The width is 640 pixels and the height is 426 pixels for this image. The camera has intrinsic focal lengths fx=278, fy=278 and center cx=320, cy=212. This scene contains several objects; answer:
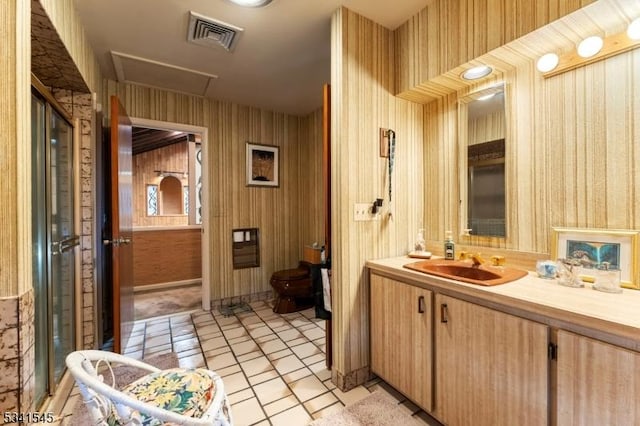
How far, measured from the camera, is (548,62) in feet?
Answer: 5.07

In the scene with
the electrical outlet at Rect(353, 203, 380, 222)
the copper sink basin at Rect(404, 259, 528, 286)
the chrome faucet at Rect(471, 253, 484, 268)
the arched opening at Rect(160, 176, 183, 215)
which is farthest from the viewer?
the arched opening at Rect(160, 176, 183, 215)

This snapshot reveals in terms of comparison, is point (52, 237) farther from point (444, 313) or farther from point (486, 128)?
point (486, 128)

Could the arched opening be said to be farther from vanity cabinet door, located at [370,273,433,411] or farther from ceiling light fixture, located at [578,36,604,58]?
ceiling light fixture, located at [578,36,604,58]

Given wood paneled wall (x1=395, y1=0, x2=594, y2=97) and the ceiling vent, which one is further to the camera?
the ceiling vent

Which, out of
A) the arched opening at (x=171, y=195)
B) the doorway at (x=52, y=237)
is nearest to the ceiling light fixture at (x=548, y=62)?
the doorway at (x=52, y=237)

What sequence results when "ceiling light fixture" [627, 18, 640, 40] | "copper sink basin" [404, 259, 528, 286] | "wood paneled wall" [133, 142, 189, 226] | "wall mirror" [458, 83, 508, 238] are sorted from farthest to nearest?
"wood paneled wall" [133, 142, 189, 226] → "wall mirror" [458, 83, 508, 238] → "copper sink basin" [404, 259, 528, 286] → "ceiling light fixture" [627, 18, 640, 40]

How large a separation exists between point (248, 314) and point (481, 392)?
254 centimetres

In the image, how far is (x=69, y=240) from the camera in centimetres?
194

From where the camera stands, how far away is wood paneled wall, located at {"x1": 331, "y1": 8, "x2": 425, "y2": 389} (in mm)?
1870

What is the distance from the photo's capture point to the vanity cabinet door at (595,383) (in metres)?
0.89

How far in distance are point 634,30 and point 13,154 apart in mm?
2694

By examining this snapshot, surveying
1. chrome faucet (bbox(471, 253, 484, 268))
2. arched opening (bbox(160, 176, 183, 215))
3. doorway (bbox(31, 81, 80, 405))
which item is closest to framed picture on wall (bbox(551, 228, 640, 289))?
chrome faucet (bbox(471, 253, 484, 268))

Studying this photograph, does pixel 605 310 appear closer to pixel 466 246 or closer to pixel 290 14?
pixel 466 246

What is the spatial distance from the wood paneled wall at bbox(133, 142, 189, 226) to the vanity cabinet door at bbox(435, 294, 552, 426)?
6734 mm
